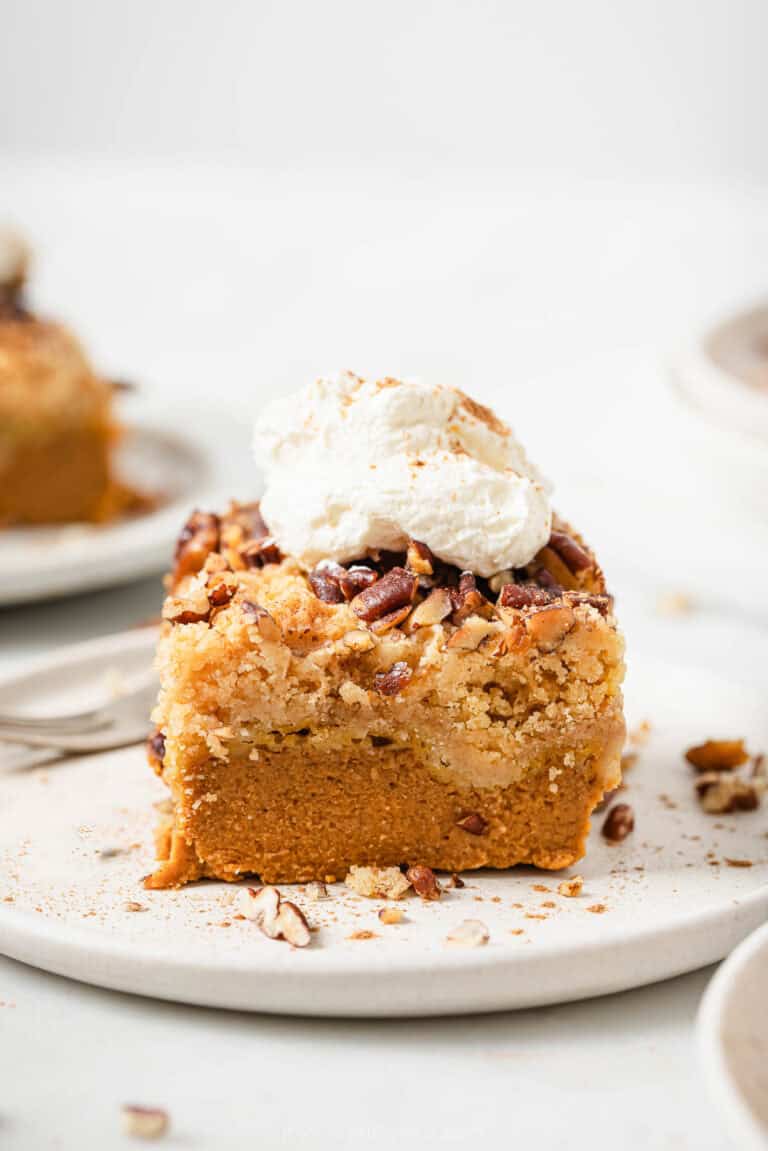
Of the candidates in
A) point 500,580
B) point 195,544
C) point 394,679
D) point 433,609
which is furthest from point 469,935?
point 195,544

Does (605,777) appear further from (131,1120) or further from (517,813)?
(131,1120)

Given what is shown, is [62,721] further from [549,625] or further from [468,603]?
[549,625]

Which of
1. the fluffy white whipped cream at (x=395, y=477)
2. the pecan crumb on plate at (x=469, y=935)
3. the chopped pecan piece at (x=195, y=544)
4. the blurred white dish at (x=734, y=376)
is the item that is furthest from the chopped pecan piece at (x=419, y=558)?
the blurred white dish at (x=734, y=376)

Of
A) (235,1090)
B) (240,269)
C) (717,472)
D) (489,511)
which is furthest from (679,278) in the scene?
(235,1090)

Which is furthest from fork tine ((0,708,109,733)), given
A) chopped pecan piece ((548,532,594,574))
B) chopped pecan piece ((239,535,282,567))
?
chopped pecan piece ((548,532,594,574))

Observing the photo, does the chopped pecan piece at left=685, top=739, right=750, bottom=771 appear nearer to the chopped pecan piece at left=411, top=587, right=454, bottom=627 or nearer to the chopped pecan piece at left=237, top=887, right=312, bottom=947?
the chopped pecan piece at left=411, top=587, right=454, bottom=627

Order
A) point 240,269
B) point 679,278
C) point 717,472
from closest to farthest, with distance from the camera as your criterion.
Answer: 1. point 717,472
2. point 679,278
3. point 240,269

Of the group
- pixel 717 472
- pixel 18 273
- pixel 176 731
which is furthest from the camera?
pixel 18 273

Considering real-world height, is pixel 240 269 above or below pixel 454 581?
above
